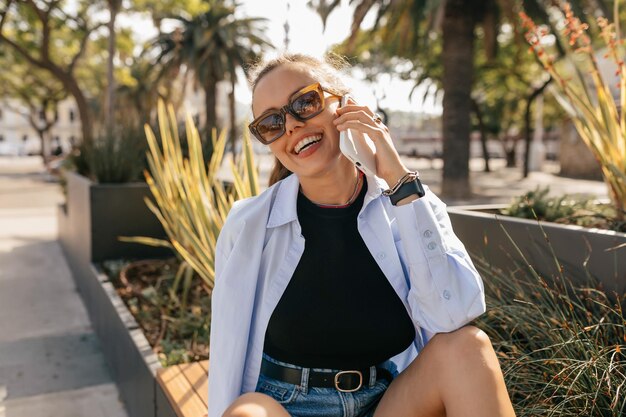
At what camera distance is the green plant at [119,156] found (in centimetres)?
567

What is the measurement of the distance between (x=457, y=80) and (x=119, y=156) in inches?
343

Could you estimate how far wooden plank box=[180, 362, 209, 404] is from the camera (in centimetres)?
248

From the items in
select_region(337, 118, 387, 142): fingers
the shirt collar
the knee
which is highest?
select_region(337, 118, 387, 142): fingers

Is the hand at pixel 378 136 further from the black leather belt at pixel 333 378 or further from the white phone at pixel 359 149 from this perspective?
the black leather belt at pixel 333 378

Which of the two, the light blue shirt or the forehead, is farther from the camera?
the forehead

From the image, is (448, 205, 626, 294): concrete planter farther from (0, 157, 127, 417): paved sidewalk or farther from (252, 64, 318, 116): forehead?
(0, 157, 127, 417): paved sidewalk

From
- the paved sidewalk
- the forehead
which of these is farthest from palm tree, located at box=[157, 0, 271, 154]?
the forehead

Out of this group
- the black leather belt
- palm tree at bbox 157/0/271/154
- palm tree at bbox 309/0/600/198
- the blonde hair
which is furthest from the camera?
palm tree at bbox 157/0/271/154

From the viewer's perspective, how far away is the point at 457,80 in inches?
493

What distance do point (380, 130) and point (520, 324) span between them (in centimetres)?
99

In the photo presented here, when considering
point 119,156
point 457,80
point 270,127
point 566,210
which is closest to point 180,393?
point 270,127

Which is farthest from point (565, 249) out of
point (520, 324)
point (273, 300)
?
point (273, 300)

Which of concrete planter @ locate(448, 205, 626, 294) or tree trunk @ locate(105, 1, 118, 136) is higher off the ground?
tree trunk @ locate(105, 1, 118, 136)

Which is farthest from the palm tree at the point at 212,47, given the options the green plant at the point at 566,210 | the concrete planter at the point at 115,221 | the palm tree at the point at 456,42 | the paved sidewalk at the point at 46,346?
the green plant at the point at 566,210
